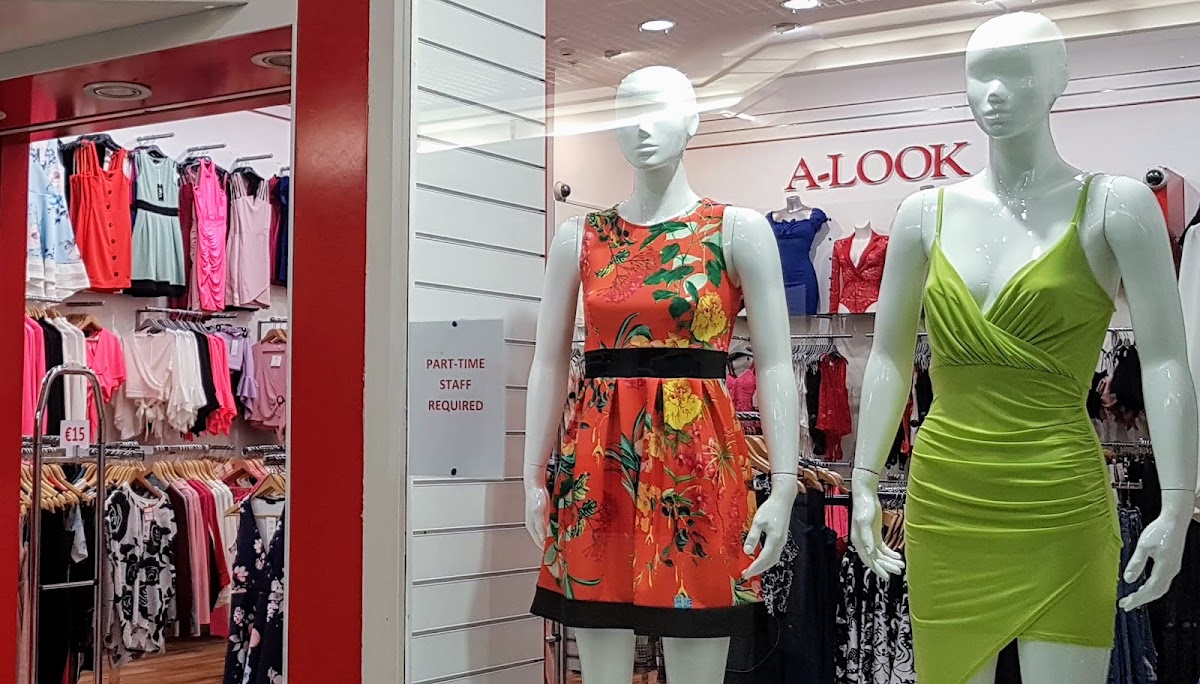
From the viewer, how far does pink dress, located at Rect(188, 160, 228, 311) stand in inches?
279

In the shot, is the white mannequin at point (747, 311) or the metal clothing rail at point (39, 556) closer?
the white mannequin at point (747, 311)

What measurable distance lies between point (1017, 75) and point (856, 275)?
46 centimetres

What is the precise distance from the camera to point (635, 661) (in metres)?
2.55

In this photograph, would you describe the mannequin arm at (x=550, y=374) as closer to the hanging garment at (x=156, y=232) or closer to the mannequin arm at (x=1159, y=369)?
the mannequin arm at (x=1159, y=369)

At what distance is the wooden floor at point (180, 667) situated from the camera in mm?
5477

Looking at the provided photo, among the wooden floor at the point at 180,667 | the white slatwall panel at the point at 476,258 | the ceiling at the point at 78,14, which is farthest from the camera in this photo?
the wooden floor at the point at 180,667

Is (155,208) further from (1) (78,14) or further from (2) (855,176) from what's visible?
(2) (855,176)

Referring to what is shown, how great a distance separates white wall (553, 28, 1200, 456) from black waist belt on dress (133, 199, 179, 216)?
4.58m

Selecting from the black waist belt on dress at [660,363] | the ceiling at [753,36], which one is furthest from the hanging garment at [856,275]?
the ceiling at [753,36]

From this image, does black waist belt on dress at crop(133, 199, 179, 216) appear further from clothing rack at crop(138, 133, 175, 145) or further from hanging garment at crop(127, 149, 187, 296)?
clothing rack at crop(138, 133, 175, 145)

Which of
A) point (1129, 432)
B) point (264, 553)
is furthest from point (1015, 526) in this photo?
point (264, 553)

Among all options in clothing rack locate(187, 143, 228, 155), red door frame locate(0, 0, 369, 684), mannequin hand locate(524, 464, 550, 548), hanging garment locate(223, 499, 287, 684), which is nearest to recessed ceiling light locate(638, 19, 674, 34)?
red door frame locate(0, 0, 369, 684)

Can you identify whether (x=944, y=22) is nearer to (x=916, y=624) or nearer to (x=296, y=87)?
(x=916, y=624)

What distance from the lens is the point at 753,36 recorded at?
2.59 metres
